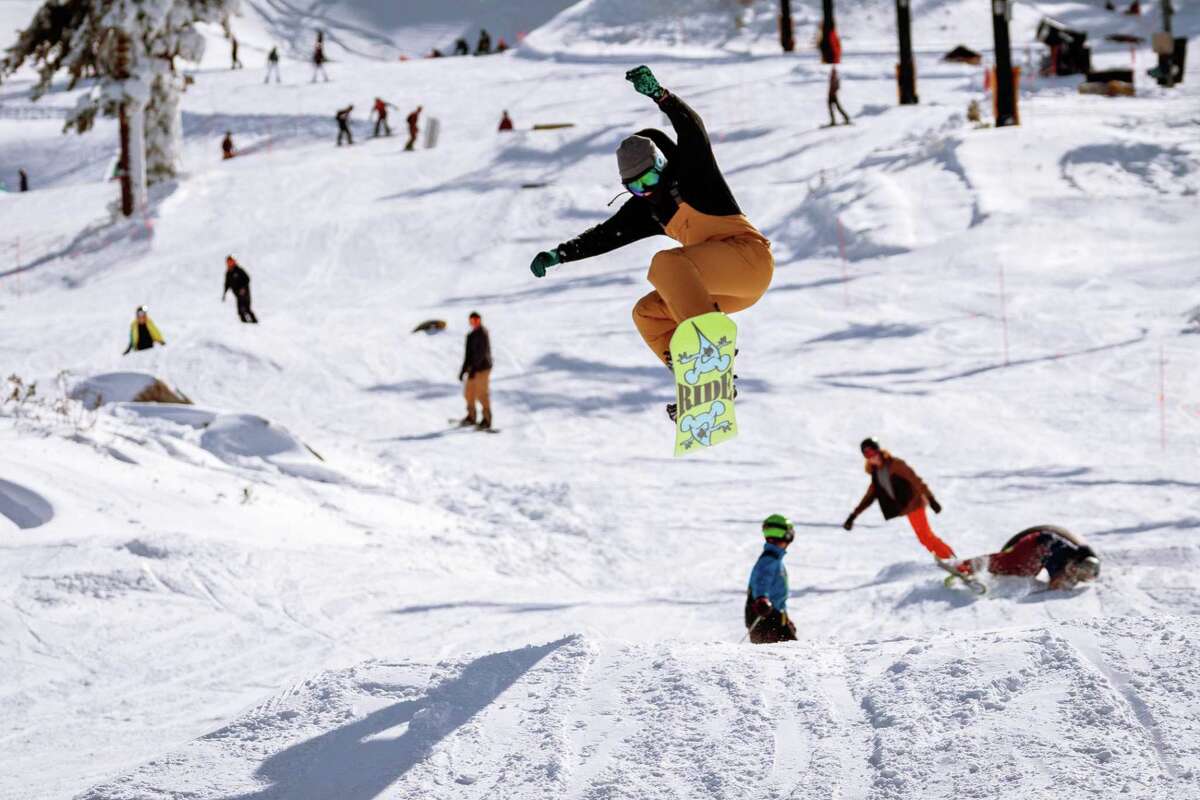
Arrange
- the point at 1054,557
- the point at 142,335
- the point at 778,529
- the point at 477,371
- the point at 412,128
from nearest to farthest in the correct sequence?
the point at 778,529 < the point at 1054,557 < the point at 477,371 < the point at 142,335 < the point at 412,128

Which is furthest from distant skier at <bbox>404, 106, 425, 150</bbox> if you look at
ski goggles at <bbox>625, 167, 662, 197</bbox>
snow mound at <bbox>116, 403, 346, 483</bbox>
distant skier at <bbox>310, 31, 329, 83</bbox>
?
ski goggles at <bbox>625, 167, 662, 197</bbox>

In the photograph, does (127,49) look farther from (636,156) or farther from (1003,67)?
(636,156)

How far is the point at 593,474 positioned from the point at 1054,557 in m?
6.46

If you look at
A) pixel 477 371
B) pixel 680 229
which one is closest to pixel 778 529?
pixel 680 229

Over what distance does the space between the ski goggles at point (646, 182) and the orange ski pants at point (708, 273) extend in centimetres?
27

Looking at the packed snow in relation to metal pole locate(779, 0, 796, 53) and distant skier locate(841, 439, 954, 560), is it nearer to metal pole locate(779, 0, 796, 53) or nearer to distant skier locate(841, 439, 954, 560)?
distant skier locate(841, 439, 954, 560)

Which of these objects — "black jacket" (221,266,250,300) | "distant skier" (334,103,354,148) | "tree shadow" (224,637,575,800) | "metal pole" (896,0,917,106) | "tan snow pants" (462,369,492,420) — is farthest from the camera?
"distant skier" (334,103,354,148)

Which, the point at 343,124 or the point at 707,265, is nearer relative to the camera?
the point at 707,265

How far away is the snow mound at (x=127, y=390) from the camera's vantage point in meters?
15.4

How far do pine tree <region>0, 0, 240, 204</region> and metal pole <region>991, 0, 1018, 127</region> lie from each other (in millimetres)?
16828

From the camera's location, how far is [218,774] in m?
5.41

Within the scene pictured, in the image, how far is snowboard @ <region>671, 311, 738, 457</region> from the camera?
5305 mm

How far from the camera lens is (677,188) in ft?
17.0

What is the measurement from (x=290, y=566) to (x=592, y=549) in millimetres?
3370
